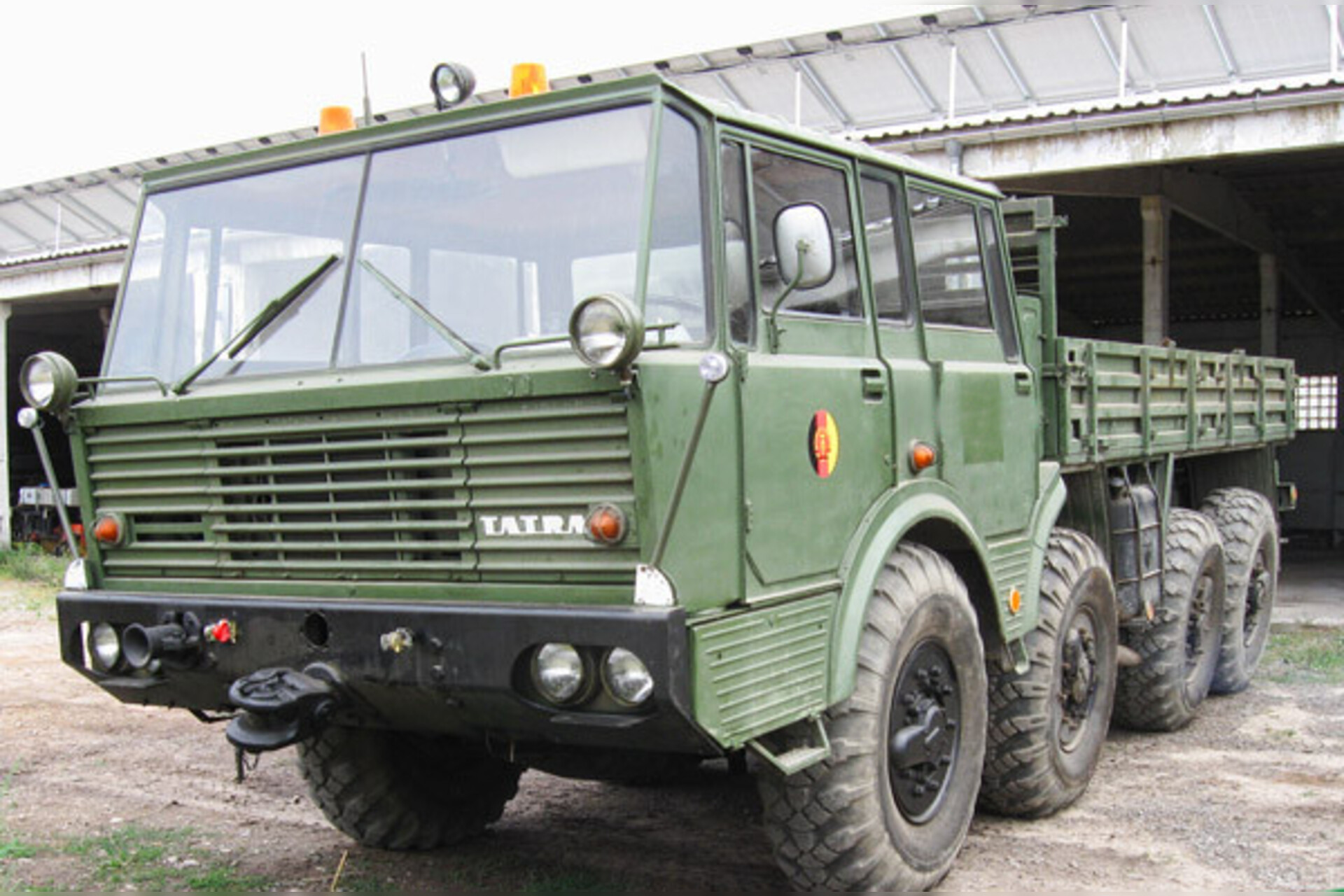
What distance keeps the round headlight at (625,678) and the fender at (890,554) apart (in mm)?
683

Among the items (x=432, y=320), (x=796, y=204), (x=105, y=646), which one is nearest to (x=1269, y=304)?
(x=796, y=204)

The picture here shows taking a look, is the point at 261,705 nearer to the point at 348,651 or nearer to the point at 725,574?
the point at 348,651

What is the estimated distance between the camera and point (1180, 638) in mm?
6672

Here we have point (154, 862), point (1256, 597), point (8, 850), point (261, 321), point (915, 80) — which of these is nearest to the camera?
point (261, 321)

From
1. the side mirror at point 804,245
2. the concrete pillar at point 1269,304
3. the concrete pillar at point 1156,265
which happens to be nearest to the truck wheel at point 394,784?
the side mirror at point 804,245

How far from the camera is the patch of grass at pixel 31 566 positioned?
14.6 meters

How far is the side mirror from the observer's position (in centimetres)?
363

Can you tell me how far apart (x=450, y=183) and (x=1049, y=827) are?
3246mm

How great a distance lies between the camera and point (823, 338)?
4.05 metres

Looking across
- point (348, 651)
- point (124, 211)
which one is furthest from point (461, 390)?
point (124, 211)

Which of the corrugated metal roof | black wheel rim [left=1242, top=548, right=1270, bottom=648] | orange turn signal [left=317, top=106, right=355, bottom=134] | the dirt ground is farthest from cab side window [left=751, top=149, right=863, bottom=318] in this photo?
the corrugated metal roof

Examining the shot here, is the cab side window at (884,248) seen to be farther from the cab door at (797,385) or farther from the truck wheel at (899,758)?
the truck wheel at (899,758)

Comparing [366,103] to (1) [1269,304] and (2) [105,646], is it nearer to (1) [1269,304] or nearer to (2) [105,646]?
(2) [105,646]

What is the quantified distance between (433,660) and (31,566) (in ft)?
43.2
